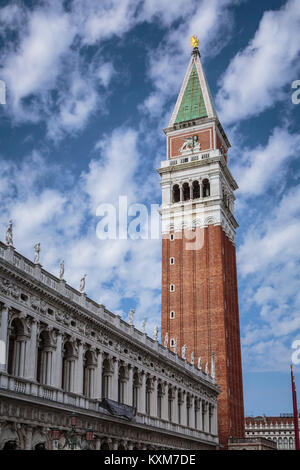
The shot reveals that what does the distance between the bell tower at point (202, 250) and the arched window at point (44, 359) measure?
1580 inches

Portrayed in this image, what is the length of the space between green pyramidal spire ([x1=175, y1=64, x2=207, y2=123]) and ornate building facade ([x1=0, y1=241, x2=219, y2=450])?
44371 mm

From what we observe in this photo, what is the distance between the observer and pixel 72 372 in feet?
129

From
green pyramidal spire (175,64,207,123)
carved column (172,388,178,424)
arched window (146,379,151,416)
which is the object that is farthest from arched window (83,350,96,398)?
green pyramidal spire (175,64,207,123)

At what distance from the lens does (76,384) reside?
39.2 m

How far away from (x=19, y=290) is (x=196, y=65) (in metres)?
70.3

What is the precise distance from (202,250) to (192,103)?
24.3 meters

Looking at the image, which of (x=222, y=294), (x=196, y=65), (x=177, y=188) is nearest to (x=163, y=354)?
(x=222, y=294)

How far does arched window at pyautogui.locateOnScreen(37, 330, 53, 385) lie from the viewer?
3612cm

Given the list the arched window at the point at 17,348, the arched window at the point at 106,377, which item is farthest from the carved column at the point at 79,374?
the arched window at the point at 17,348

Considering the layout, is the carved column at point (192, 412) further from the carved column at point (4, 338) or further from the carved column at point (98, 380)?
the carved column at point (4, 338)

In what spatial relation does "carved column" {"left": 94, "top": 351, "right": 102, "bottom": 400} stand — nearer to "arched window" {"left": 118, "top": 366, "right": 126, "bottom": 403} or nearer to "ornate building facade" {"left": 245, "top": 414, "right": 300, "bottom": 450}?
"arched window" {"left": 118, "top": 366, "right": 126, "bottom": 403}

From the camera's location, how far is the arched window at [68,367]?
38719 mm

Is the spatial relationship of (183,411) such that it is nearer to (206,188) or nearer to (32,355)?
(32,355)

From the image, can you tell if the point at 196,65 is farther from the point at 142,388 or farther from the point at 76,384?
the point at 76,384
